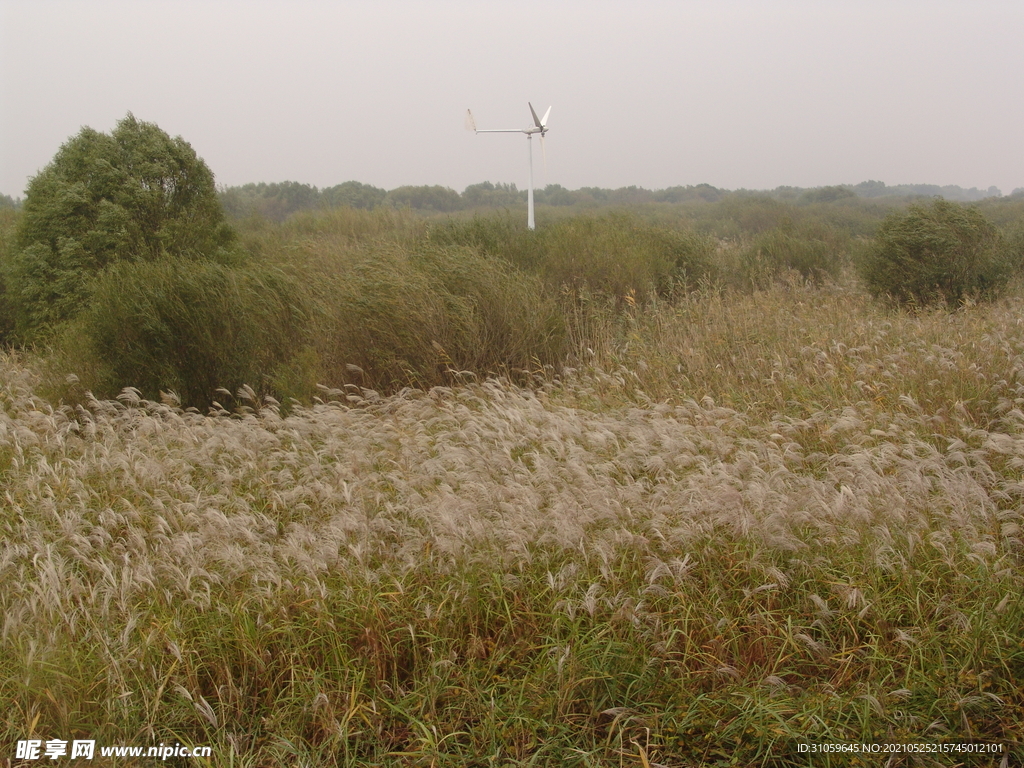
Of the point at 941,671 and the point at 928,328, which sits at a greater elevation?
the point at 928,328

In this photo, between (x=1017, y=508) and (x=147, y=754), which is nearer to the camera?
(x=147, y=754)

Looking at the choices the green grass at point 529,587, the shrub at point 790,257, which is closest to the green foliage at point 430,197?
the shrub at point 790,257

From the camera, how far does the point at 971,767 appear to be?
2.54 meters

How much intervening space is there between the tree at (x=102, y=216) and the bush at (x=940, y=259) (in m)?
10.9

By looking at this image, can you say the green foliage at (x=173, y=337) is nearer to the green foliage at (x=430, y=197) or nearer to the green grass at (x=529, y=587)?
the green grass at (x=529, y=587)

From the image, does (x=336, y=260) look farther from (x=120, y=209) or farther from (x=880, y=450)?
(x=880, y=450)

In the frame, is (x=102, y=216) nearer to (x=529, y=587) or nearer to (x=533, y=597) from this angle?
(x=529, y=587)

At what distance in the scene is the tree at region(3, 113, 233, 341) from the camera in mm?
10172

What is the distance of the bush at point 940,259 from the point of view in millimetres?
11766

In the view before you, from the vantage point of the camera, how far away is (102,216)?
10.0 meters

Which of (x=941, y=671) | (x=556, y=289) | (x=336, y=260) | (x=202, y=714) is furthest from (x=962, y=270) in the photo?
(x=202, y=714)

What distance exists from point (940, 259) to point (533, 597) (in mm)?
11403

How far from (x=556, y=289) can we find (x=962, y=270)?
6709 mm

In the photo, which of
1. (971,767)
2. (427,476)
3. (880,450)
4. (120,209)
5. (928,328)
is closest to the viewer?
(971,767)
